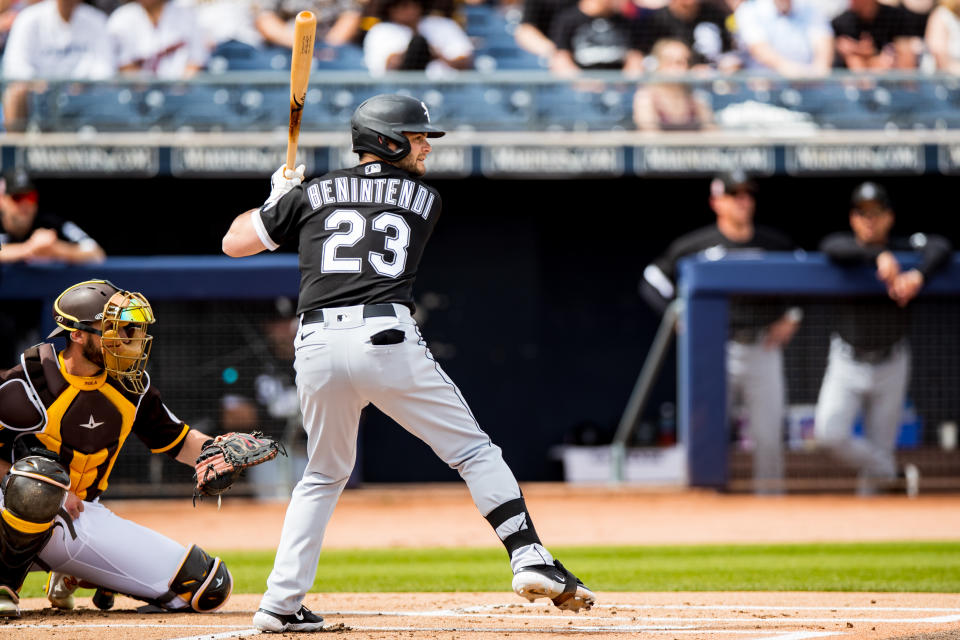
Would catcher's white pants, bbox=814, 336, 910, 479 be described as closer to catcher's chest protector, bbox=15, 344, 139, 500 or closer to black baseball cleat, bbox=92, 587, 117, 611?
black baseball cleat, bbox=92, 587, 117, 611

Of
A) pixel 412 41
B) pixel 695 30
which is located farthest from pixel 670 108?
pixel 412 41

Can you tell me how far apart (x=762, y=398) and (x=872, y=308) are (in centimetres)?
102

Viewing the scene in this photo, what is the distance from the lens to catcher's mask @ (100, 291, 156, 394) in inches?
161

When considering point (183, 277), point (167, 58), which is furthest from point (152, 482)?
point (167, 58)

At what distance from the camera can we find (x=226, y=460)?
3.99 metres

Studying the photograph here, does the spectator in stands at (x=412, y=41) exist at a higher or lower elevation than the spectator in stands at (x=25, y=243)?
higher

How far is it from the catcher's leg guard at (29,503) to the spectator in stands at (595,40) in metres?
7.49

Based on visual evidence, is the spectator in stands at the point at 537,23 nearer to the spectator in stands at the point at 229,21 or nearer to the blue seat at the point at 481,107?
the blue seat at the point at 481,107

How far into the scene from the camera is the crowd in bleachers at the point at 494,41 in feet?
33.3

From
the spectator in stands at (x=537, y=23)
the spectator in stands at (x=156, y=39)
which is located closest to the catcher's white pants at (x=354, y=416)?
the spectator in stands at (x=156, y=39)

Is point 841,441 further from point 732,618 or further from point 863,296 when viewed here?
point 732,618

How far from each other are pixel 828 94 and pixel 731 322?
258 cm

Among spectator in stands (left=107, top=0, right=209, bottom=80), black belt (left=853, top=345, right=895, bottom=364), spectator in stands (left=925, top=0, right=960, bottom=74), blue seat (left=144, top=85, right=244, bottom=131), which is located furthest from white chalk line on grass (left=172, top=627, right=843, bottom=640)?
spectator in stands (left=925, top=0, right=960, bottom=74)

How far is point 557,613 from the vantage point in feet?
14.4
